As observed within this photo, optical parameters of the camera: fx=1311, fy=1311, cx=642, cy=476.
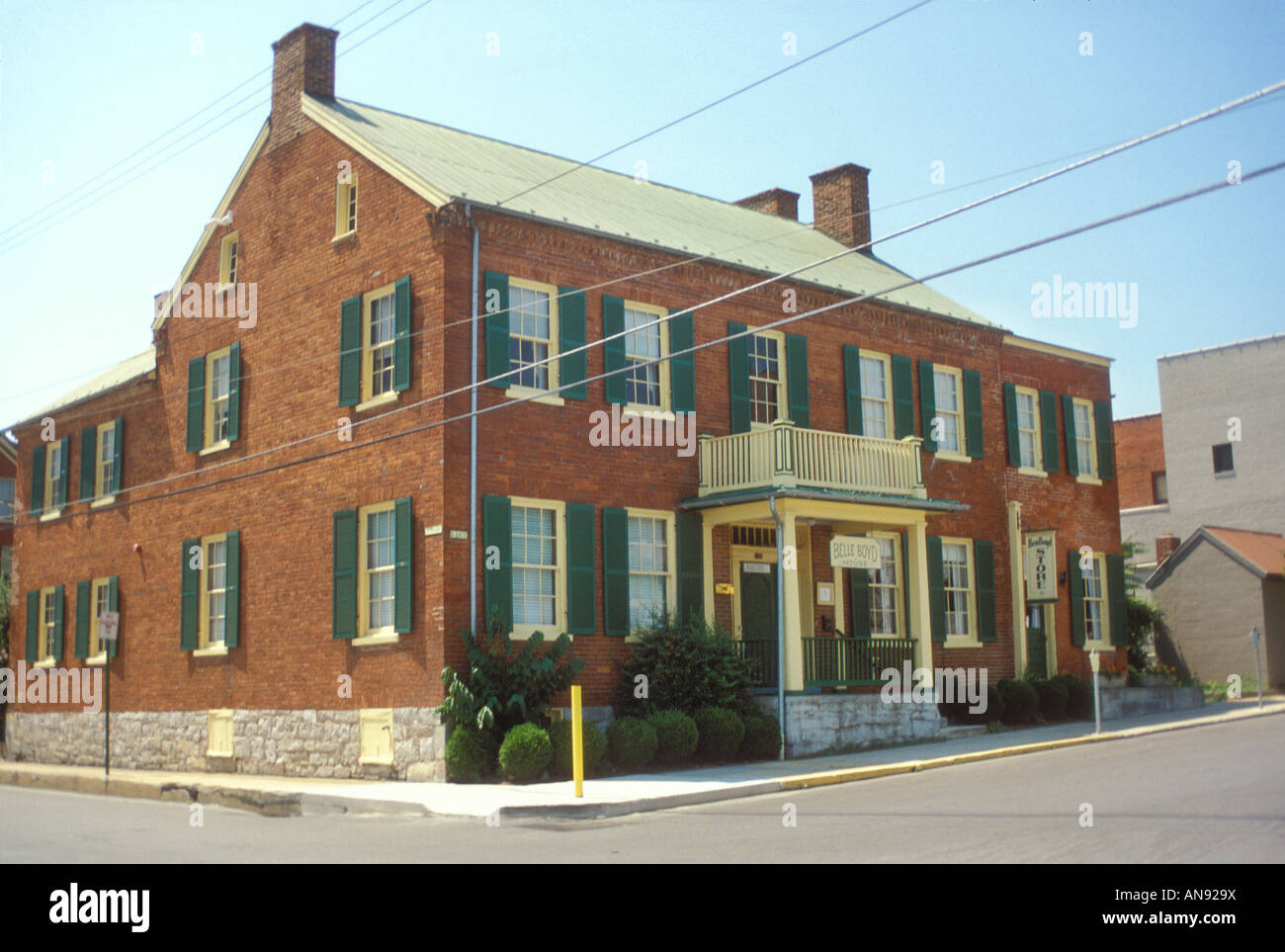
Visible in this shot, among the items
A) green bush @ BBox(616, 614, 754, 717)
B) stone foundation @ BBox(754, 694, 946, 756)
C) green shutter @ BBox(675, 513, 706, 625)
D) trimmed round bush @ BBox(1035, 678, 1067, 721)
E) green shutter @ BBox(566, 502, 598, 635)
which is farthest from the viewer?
trimmed round bush @ BBox(1035, 678, 1067, 721)

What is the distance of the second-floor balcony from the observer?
67.7ft

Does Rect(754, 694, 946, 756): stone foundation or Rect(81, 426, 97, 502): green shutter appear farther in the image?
Rect(81, 426, 97, 502): green shutter

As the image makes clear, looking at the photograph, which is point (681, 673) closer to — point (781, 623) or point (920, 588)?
point (781, 623)

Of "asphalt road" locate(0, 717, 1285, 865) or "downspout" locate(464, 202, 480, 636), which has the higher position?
"downspout" locate(464, 202, 480, 636)

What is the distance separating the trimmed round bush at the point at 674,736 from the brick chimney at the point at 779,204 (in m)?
15.8

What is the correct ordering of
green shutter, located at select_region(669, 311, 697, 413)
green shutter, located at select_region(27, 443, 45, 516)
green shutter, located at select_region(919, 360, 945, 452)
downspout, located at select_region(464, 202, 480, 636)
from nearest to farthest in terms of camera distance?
downspout, located at select_region(464, 202, 480, 636) < green shutter, located at select_region(669, 311, 697, 413) < green shutter, located at select_region(919, 360, 945, 452) < green shutter, located at select_region(27, 443, 45, 516)

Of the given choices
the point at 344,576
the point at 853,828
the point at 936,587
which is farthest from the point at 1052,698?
the point at 853,828

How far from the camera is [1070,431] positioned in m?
28.7

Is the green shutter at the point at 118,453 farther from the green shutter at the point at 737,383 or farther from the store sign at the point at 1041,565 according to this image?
the store sign at the point at 1041,565

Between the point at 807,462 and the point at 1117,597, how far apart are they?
459 inches

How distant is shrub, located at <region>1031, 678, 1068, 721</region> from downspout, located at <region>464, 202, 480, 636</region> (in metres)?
12.3

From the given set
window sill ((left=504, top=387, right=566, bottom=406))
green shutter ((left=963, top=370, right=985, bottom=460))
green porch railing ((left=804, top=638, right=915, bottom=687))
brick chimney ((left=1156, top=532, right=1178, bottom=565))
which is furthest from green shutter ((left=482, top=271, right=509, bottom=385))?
brick chimney ((left=1156, top=532, right=1178, bottom=565))

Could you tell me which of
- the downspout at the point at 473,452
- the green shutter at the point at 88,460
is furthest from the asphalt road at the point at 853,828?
the green shutter at the point at 88,460

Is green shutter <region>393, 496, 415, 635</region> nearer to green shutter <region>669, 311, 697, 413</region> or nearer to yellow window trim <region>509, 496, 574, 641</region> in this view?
yellow window trim <region>509, 496, 574, 641</region>
